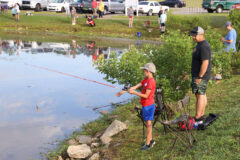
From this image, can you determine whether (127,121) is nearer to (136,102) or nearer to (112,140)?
(112,140)

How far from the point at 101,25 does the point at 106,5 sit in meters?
7.56

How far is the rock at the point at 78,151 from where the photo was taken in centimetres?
827

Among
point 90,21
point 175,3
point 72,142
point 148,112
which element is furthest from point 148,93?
point 175,3

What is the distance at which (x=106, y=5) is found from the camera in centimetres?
3884

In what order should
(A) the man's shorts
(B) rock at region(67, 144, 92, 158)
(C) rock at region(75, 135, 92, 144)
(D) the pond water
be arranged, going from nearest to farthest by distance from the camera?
(A) the man's shorts, (B) rock at region(67, 144, 92, 158), (C) rock at region(75, 135, 92, 144), (D) the pond water

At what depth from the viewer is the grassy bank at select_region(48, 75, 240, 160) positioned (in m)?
6.46

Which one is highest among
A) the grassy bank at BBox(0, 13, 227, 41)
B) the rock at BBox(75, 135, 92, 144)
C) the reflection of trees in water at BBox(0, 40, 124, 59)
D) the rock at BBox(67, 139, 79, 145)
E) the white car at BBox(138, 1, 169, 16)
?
the white car at BBox(138, 1, 169, 16)

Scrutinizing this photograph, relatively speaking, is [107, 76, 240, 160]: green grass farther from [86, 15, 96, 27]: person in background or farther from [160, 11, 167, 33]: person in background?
[86, 15, 96, 27]: person in background

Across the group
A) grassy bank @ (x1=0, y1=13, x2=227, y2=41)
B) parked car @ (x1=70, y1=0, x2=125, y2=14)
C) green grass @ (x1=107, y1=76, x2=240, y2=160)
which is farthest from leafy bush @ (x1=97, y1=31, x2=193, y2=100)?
parked car @ (x1=70, y1=0, x2=125, y2=14)

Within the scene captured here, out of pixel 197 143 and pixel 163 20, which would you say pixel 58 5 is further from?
pixel 197 143

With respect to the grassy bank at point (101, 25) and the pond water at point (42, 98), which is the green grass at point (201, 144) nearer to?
the pond water at point (42, 98)

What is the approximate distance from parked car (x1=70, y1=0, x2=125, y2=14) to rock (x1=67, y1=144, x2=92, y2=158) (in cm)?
3130

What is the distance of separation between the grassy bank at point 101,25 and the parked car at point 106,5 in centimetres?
343

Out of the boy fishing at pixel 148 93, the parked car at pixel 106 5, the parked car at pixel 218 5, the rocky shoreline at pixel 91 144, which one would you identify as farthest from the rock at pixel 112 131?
the parked car at pixel 218 5
